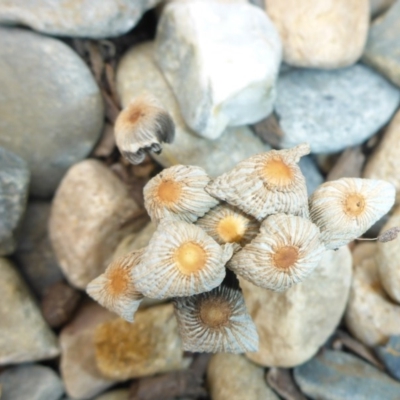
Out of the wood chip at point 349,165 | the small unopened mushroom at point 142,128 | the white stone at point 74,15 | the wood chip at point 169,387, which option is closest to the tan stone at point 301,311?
the wood chip at point 169,387

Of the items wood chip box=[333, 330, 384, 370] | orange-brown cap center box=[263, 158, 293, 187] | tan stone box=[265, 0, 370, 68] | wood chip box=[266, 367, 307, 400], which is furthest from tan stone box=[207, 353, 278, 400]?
tan stone box=[265, 0, 370, 68]

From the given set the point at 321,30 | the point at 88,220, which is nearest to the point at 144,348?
the point at 88,220

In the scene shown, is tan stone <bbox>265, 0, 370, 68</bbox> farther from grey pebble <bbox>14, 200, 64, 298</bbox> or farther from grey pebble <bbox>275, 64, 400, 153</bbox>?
grey pebble <bbox>14, 200, 64, 298</bbox>

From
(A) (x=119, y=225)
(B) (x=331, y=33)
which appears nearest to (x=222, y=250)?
(A) (x=119, y=225)

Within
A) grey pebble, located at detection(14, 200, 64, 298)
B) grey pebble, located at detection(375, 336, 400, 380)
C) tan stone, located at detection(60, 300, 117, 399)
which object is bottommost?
tan stone, located at detection(60, 300, 117, 399)

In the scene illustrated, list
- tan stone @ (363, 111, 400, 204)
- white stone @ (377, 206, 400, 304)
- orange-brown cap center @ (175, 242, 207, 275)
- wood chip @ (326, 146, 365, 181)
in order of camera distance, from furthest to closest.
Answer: wood chip @ (326, 146, 365, 181) < tan stone @ (363, 111, 400, 204) < white stone @ (377, 206, 400, 304) < orange-brown cap center @ (175, 242, 207, 275)

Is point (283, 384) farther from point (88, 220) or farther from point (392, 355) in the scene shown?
point (88, 220)

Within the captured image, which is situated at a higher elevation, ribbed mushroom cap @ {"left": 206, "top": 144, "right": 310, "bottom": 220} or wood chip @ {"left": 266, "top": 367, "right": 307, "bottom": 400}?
ribbed mushroom cap @ {"left": 206, "top": 144, "right": 310, "bottom": 220}
